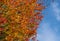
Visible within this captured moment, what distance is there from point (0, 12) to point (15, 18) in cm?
180

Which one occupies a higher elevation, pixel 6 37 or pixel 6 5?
pixel 6 5

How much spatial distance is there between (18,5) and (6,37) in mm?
4120

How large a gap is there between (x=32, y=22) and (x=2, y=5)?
16.5ft

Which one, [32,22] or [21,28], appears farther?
[32,22]

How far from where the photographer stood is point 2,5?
108ft

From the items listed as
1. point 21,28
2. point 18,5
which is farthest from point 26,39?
point 18,5

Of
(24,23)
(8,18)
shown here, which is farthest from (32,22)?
(8,18)

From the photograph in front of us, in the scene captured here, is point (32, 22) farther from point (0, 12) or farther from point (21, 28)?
point (0, 12)

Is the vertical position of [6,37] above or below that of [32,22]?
below

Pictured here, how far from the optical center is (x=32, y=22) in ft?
119

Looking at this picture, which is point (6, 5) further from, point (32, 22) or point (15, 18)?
point (32, 22)

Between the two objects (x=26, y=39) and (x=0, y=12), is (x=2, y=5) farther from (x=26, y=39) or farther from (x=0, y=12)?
(x=26, y=39)

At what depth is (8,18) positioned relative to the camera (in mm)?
32875

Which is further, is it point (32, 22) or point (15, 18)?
point (32, 22)
